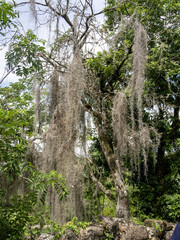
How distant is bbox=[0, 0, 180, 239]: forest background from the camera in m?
3.72

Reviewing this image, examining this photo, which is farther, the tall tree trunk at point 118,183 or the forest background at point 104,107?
the tall tree trunk at point 118,183

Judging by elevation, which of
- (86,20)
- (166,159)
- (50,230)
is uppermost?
(86,20)

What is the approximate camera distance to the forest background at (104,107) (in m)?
3.72

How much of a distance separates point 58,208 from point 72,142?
108 centimetres

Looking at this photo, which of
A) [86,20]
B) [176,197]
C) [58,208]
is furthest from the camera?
[176,197]

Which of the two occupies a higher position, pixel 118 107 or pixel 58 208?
pixel 118 107

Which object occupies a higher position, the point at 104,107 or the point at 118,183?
the point at 104,107

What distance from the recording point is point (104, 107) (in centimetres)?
575

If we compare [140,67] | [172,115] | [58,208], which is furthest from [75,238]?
[172,115]

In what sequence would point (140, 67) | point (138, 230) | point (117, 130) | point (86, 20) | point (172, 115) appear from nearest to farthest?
point (140, 67) → point (138, 230) → point (117, 130) → point (86, 20) → point (172, 115)

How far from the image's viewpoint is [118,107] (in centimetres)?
436

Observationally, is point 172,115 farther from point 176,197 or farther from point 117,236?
point 117,236

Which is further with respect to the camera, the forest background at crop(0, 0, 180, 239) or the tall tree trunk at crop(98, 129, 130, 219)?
the tall tree trunk at crop(98, 129, 130, 219)

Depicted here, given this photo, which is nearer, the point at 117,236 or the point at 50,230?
the point at 50,230
